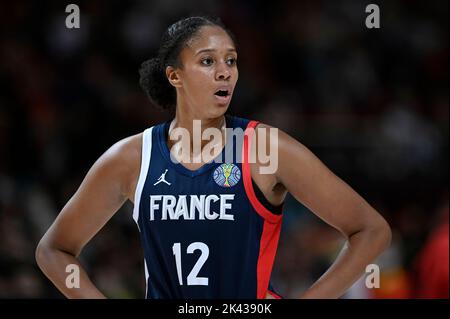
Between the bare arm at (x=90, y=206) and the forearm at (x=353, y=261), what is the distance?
2.88 ft

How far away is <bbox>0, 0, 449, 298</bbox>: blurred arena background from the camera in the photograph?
649 centimetres

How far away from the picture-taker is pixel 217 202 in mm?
3385

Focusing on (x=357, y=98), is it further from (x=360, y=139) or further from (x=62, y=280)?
(x=62, y=280)

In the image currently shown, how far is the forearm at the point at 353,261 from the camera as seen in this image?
3316mm

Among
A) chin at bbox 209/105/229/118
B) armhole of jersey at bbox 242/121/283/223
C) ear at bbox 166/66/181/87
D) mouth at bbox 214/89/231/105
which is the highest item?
ear at bbox 166/66/181/87

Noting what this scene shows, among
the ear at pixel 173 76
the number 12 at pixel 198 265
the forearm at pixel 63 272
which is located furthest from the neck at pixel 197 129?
the forearm at pixel 63 272

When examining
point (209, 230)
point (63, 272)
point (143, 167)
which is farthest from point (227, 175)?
point (63, 272)

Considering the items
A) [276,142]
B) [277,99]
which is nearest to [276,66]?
[277,99]

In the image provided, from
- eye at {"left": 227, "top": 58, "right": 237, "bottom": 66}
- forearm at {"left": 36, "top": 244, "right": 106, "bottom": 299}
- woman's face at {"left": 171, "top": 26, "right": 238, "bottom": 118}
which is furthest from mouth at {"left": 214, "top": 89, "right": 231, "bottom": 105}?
forearm at {"left": 36, "top": 244, "right": 106, "bottom": 299}

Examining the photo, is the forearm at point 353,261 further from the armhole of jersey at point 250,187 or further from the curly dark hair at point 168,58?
the curly dark hair at point 168,58

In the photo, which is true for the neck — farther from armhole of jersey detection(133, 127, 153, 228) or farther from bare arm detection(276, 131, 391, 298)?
bare arm detection(276, 131, 391, 298)

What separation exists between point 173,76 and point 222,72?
0.93ft

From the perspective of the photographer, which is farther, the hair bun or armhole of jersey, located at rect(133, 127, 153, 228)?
the hair bun

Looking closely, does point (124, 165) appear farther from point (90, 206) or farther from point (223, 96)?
point (223, 96)
